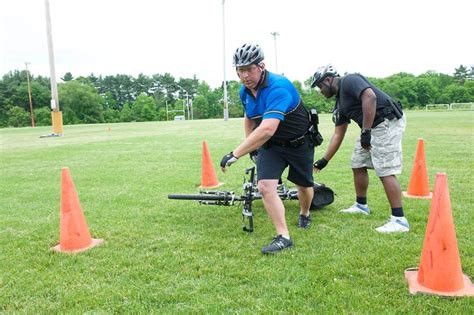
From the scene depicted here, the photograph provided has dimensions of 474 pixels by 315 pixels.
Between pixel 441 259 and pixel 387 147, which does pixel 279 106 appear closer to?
pixel 387 147

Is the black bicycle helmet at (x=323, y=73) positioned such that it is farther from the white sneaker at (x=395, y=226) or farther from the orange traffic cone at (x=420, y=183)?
the orange traffic cone at (x=420, y=183)

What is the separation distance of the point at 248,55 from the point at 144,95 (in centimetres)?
10841

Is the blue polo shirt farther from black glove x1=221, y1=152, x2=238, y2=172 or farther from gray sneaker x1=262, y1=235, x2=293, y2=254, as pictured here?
gray sneaker x1=262, y1=235, x2=293, y2=254

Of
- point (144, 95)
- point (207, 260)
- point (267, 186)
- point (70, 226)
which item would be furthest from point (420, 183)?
point (144, 95)

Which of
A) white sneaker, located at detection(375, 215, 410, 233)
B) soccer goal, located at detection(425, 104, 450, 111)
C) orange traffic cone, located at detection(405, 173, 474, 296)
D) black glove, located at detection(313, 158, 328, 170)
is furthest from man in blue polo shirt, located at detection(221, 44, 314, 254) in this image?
soccer goal, located at detection(425, 104, 450, 111)

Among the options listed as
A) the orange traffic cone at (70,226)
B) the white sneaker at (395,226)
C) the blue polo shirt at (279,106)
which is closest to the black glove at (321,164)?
the blue polo shirt at (279,106)

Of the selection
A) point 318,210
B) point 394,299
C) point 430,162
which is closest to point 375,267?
point 394,299

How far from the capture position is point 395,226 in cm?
482

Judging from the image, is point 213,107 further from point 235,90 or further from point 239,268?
point 239,268

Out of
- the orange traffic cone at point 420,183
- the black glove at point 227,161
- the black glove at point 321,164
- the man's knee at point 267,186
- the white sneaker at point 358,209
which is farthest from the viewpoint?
the orange traffic cone at point 420,183

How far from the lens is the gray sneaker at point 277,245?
4.21 meters

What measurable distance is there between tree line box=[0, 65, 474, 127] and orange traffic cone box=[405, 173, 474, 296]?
246ft

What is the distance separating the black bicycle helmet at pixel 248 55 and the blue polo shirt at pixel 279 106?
218 mm

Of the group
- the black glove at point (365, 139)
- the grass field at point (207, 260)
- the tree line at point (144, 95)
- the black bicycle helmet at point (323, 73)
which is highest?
the tree line at point (144, 95)
